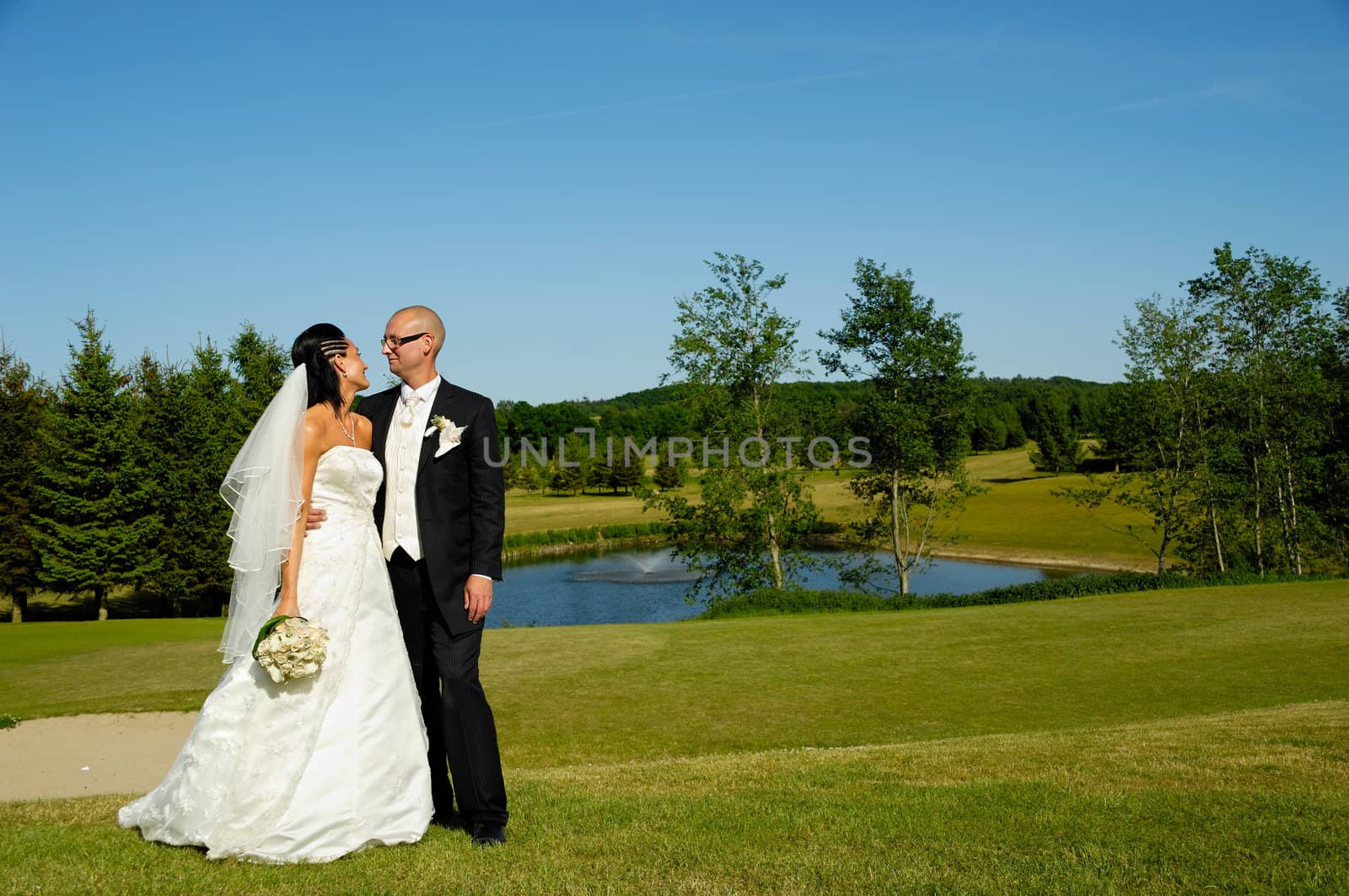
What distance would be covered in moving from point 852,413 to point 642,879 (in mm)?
33369

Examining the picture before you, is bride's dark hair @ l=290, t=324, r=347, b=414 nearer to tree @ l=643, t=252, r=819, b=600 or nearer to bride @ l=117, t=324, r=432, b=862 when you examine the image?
bride @ l=117, t=324, r=432, b=862

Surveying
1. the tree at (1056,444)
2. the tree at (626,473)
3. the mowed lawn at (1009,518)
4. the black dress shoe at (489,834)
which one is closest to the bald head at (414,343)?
the black dress shoe at (489,834)

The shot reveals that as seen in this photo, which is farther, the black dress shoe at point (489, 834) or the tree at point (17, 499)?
the tree at point (17, 499)

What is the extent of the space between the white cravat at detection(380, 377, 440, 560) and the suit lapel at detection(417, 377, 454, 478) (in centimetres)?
2

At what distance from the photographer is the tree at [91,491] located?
30.6 meters

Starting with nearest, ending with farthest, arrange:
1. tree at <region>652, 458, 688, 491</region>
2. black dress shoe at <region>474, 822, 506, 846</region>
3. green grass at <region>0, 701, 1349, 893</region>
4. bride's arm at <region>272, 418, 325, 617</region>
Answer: green grass at <region>0, 701, 1349, 893</region>
black dress shoe at <region>474, 822, 506, 846</region>
bride's arm at <region>272, 418, 325, 617</region>
tree at <region>652, 458, 688, 491</region>

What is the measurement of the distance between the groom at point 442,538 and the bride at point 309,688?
0.16m

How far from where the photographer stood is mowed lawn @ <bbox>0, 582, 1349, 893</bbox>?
4.12 meters

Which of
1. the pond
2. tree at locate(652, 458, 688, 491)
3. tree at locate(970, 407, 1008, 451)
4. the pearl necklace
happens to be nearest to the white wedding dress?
the pearl necklace

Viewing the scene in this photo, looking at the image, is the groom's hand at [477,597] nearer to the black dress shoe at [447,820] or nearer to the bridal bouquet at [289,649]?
A: the bridal bouquet at [289,649]

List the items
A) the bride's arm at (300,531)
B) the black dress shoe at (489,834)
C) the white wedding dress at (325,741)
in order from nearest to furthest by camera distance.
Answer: the white wedding dress at (325,741)
the black dress shoe at (489,834)
the bride's arm at (300,531)

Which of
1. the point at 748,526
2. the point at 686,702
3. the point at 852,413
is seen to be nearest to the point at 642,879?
the point at 686,702

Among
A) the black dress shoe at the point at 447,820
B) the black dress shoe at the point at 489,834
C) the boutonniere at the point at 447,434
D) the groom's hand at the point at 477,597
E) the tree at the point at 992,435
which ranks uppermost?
the tree at the point at 992,435

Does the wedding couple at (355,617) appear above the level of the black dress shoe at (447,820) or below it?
above
